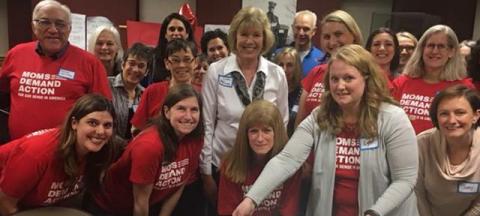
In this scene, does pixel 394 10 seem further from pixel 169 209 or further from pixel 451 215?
pixel 169 209

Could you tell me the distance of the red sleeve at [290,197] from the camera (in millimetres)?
2205

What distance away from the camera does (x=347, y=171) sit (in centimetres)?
198

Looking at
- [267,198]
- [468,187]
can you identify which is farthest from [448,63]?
[267,198]

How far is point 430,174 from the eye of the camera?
2393 millimetres

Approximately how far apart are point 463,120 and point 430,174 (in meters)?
0.32

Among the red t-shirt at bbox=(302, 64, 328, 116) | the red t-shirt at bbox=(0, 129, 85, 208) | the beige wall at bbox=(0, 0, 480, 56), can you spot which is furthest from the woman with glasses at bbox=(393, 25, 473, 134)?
the beige wall at bbox=(0, 0, 480, 56)

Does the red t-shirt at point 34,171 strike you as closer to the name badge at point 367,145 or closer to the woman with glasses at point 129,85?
the woman with glasses at point 129,85

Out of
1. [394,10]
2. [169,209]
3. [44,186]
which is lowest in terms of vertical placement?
[169,209]

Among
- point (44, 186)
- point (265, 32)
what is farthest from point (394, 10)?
point (44, 186)

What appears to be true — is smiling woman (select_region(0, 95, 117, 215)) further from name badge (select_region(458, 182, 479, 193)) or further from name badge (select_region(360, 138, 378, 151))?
name badge (select_region(458, 182, 479, 193))

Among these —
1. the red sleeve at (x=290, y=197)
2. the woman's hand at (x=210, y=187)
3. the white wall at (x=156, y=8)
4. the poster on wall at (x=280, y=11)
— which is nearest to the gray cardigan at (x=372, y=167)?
the red sleeve at (x=290, y=197)

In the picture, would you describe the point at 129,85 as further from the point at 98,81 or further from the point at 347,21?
the point at 347,21

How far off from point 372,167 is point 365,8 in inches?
194

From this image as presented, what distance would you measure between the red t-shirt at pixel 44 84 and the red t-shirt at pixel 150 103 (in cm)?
21
